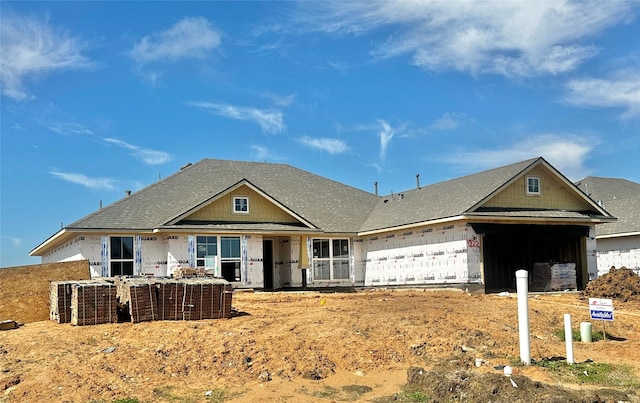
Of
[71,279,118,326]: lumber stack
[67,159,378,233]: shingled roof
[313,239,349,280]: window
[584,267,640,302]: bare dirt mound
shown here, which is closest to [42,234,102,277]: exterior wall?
[67,159,378,233]: shingled roof

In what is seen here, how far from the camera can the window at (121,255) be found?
24.7m

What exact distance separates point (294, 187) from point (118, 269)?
11.4m

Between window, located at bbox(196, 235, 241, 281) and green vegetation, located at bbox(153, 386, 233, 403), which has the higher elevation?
window, located at bbox(196, 235, 241, 281)

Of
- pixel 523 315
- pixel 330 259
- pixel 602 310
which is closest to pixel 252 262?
pixel 330 259

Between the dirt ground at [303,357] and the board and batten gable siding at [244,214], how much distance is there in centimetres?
988

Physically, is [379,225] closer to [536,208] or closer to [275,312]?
[536,208]

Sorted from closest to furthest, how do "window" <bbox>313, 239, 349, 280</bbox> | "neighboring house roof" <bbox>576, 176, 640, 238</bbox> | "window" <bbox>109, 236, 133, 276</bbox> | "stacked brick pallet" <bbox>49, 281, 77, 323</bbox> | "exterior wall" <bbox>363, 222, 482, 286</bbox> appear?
"stacked brick pallet" <bbox>49, 281, 77, 323</bbox> → "exterior wall" <bbox>363, 222, 482, 286</bbox> → "window" <bbox>109, 236, 133, 276</bbox> → "window" <bbox>313, 239, 349, 280</bbox> → "neighboring house roof" <bbox>576, 176, 640, 238</bbox>

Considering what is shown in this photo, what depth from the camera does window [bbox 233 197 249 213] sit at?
27102mm

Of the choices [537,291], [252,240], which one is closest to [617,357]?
[537,291]

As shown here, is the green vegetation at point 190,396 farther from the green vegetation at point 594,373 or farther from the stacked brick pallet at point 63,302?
the green vegetation at point 594,373

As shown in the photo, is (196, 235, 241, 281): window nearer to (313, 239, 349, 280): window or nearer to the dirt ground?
(313, 239, 349, 280): window

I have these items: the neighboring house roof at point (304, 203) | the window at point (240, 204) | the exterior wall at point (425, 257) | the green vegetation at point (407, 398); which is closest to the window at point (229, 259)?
the neighboring house roof at point (304, 203)

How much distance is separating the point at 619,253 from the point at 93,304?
27025 millimetres

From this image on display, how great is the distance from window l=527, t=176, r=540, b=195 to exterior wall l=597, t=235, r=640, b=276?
7912mm
